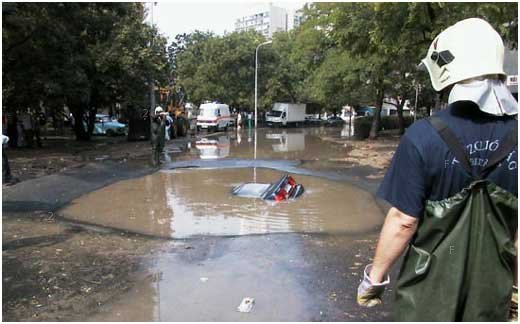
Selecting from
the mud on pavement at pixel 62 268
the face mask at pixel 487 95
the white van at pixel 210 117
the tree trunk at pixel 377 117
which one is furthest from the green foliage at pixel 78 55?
the face mask at pixel 487 95

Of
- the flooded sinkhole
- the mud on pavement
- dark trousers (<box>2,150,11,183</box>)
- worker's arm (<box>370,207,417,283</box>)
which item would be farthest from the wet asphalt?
dark trousers (<box>2,150,11,183</box>)

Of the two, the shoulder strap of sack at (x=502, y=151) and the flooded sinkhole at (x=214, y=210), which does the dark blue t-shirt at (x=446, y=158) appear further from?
the flooded sinkhole at (x=214, y=210)

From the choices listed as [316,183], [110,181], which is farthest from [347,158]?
[110,181]

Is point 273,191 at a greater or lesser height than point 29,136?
lesser

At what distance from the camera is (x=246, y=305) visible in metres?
4.59

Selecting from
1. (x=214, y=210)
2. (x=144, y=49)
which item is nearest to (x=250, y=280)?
(x=214, y=210)

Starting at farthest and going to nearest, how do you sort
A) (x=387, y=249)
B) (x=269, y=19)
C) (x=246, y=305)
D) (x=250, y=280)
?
(x=269, y=19) → (x=250, y=280) → (x=246, y=305) → (x=387, y=249)

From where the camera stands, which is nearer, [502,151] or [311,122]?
[502,151]

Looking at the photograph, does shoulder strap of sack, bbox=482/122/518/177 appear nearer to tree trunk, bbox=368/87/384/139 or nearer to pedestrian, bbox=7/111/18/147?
pedestrian, bbox=7/111/18/147

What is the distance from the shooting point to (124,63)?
2128cm

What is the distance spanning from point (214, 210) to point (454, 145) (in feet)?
25.7

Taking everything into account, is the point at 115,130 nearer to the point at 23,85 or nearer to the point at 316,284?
the point at 23,85

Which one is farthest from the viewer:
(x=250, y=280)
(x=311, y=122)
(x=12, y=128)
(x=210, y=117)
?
(x=311, y=122)

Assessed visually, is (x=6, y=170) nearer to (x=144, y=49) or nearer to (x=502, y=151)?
(x=502, y=151)
